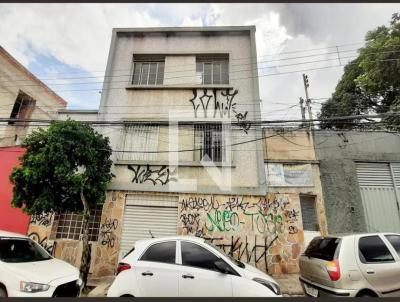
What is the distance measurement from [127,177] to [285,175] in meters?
6.12

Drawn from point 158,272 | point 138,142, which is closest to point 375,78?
point 138,142

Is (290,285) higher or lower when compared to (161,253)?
lower

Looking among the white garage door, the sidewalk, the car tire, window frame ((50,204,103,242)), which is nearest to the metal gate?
the sidewalk

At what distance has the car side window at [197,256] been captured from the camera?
4277 mm

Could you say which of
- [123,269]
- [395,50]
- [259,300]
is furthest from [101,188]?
[395,50]

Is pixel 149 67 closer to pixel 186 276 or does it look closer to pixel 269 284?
pixel 186 276

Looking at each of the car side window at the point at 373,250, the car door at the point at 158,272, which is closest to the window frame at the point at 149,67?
the car door at the point at 158,272

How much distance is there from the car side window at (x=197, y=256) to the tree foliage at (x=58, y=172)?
4.46 metres

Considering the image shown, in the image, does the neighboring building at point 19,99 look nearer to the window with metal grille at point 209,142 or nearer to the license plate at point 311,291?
the window with metal grille at point 209,142

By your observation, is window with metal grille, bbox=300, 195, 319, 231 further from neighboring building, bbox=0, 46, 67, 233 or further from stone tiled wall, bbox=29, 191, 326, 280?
neighboring building, bbox=0, 46, 67, 233

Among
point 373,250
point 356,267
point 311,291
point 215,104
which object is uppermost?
point 215,104

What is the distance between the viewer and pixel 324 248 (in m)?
5.05

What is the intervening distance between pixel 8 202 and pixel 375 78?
1592 cm

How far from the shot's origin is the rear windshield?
4.77 metres
